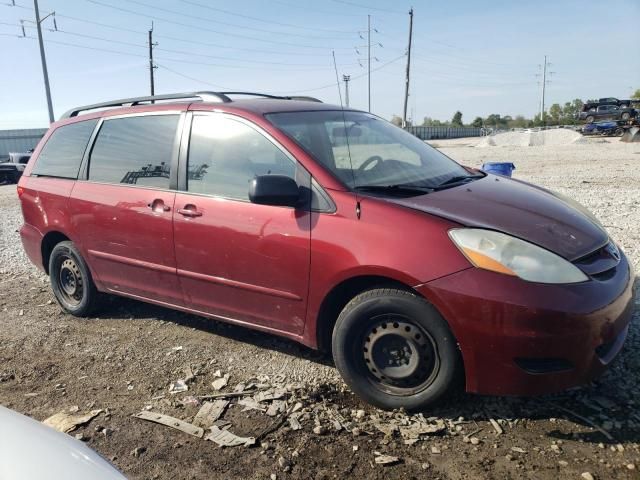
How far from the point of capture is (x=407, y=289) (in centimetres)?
299

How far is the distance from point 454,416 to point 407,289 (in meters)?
0.77

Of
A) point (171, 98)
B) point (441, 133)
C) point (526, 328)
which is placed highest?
point (171, 98)

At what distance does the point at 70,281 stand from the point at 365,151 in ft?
9.87

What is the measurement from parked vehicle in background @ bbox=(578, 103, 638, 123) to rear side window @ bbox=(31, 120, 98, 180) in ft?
133

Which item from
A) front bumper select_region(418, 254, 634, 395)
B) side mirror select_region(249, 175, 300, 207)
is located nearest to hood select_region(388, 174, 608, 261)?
front bumper select_region(418, 254, 634, 395)

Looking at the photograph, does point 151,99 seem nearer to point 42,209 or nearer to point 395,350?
point 42,209

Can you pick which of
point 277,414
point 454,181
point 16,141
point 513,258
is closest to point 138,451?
point 277,414

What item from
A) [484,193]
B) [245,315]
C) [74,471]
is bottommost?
[245,315]

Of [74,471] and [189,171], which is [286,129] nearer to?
[189,171]

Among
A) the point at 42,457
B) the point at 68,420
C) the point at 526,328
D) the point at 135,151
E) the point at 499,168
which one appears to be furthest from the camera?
the point at 499,168

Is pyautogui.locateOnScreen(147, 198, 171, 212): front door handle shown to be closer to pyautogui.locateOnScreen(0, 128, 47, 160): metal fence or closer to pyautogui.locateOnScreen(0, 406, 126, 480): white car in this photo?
pyautogui.locateOnScreen(0, 406, 126, 480): white car

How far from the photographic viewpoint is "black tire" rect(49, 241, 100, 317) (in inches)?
188

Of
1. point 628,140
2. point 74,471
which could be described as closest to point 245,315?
point 74,471

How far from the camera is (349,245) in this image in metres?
3.09
